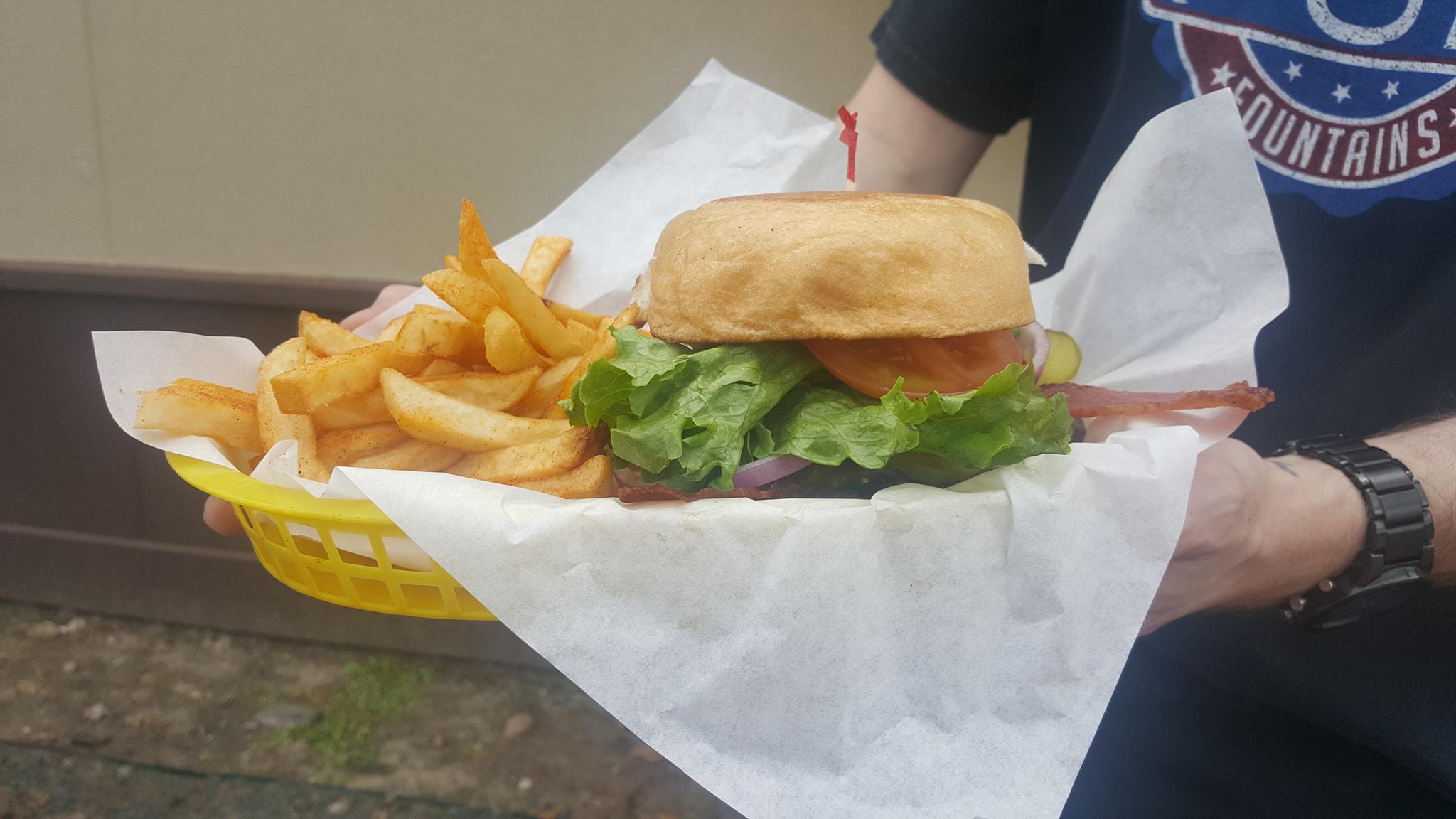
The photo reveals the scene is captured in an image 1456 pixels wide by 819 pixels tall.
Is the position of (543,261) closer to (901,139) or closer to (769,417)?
(769,417)

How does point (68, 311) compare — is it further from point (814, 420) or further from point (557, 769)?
point (814, 420)

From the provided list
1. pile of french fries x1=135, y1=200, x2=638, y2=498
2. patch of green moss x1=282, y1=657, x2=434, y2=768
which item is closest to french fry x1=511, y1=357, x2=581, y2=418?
pile of french fries x1=135, y1=200, x2=638, y2=498

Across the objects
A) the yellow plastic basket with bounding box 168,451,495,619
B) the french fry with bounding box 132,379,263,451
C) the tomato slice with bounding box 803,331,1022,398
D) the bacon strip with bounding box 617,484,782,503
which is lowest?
the yellow plastic basket with bounding box 168,451,495,619

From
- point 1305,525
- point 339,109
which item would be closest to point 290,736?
point 339,109

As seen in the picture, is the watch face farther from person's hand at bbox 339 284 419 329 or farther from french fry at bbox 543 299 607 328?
person's hand at bbox 339 284 419 329

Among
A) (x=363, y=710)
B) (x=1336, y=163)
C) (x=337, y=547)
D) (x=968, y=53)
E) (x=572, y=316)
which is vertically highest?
(x=968, y=53)

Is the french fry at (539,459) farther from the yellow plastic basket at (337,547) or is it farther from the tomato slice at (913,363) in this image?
the tomato slice at (913,363)
